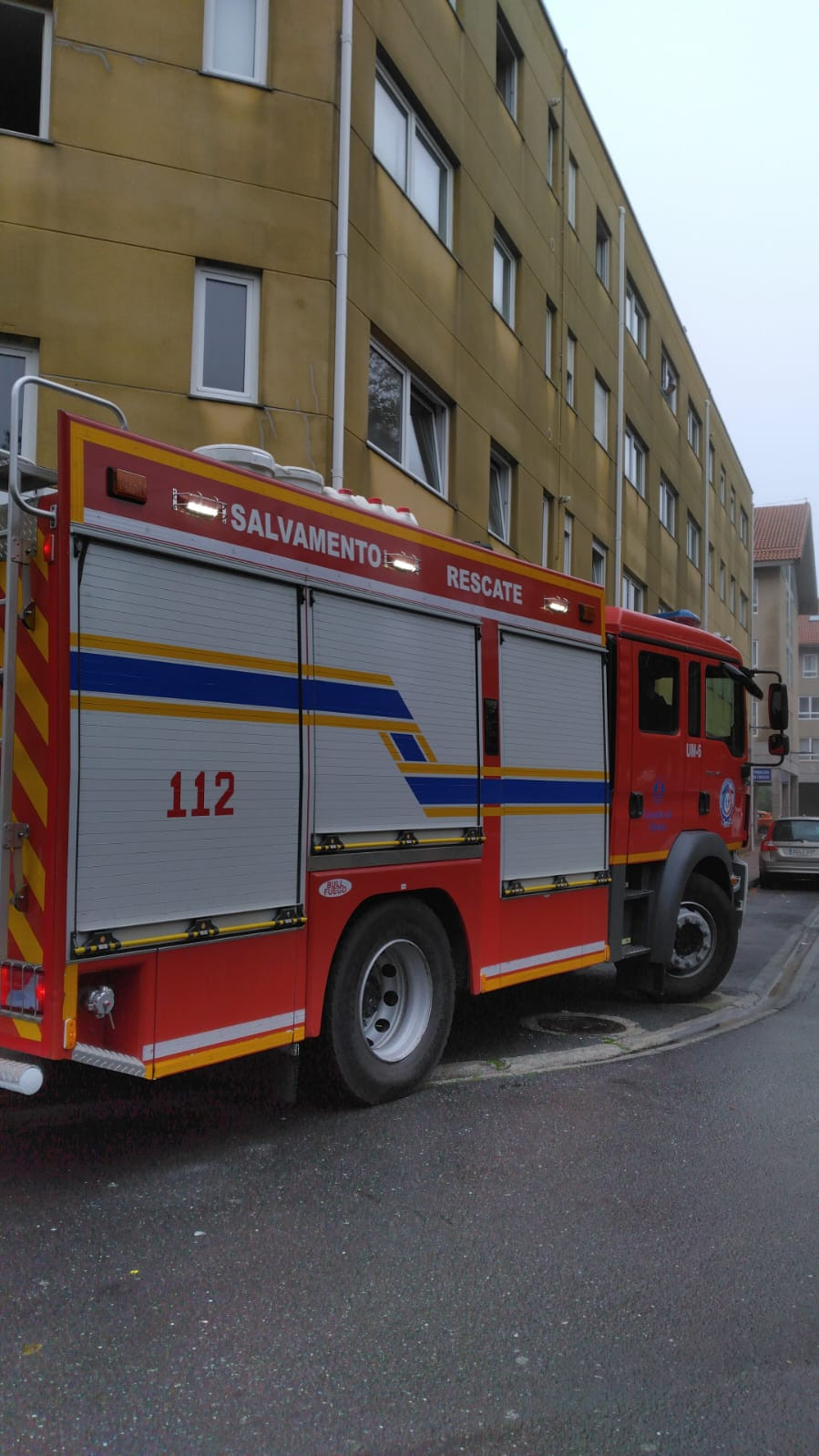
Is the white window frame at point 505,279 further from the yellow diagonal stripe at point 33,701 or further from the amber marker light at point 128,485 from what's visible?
the yellow diagonal stripe at point 33,701

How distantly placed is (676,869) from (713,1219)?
3651mm

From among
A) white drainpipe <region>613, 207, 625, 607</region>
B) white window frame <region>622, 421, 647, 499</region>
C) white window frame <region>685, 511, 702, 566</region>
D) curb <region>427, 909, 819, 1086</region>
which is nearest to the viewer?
curb <region>427, 909, 819, 1086</region>

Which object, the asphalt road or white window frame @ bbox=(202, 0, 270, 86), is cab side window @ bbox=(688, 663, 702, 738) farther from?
white window frame @ bbox=(202, 0, 270, 86)

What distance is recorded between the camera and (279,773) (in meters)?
4.70

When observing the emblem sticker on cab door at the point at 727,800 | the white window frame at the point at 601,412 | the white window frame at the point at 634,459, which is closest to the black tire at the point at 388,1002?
the emblem sticker on cab door at the point at 727,800

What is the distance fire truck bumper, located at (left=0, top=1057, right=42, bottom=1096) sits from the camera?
3.85 meters

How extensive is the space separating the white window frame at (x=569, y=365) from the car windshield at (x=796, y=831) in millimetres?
8818

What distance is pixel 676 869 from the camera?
7.57 metres

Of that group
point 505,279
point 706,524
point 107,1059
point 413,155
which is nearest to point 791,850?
point 505,279

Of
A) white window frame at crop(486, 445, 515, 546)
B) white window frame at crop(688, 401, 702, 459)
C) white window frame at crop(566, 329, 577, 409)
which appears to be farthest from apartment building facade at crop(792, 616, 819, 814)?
white window frame at crop(486, 445, 515, 546)

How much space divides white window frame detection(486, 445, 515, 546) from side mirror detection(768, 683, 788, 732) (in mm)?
7171

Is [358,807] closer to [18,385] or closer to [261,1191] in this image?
[261,1191]

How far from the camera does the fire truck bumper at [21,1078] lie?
385 centimetres

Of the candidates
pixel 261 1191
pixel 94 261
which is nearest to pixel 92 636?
pixel 261 1191
